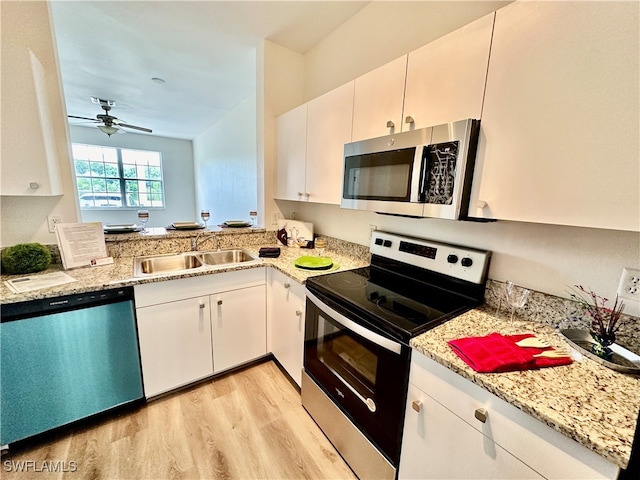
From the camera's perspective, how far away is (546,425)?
680 millimetres

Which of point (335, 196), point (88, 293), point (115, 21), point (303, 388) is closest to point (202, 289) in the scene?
point (88, 293)

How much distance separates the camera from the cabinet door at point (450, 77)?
3.26 feet

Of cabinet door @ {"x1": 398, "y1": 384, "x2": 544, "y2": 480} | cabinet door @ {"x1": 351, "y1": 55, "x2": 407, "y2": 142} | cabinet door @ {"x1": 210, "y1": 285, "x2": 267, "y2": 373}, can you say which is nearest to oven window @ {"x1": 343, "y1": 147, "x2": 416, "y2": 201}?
cabinet door @ {"x1": 351, "y1": 55, "x2": 407, "y2": 142}

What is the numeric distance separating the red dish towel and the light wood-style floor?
0.99 meters

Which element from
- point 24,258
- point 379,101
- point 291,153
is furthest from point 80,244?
point 379,101

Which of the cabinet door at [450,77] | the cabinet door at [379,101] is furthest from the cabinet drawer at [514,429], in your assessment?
the cabinet door at [379,101]

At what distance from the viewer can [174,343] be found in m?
1.68

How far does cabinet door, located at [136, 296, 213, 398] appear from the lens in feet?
5.21

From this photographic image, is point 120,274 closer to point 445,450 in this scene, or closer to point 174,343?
point 174,343

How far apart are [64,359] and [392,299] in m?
1.72

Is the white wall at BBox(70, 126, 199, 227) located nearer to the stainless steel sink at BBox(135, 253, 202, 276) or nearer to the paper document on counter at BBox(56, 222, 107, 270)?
the stainless steel sink at BBox(135, 253, 202, 276)

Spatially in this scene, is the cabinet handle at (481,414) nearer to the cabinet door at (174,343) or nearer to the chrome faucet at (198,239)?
the cabinet door at (174,343)

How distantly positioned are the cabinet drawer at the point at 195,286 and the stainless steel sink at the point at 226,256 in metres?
0.27

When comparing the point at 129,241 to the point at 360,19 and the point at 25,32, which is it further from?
the point at 360,19
